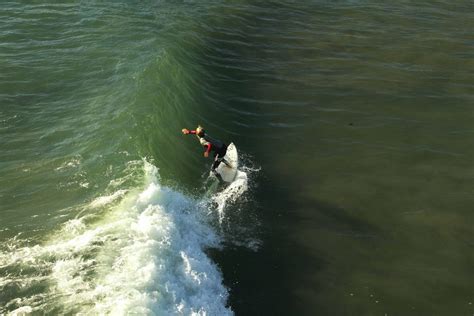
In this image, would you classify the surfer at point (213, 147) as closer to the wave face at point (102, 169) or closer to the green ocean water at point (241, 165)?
the wave face at point (102, 169)

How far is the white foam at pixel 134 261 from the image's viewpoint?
1246 cm

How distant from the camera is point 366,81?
24188 millimetres

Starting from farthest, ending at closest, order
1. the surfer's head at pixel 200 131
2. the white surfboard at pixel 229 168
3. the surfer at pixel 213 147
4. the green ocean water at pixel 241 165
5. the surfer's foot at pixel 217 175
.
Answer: the surfer's foot at pixel 217 175
the white surfboard at pixel 229 168
the surfer at pixel 213 147
the surfer's head at pixel 200 131
the green ocean water at pixel 241 165

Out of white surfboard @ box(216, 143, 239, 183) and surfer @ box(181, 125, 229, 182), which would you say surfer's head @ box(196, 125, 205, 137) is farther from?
white surfboard @ box(216, 143, 239, 183)

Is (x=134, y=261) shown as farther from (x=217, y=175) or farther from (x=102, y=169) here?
(x=217, y=175)

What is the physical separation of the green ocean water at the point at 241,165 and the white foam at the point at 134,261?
0.16 ft

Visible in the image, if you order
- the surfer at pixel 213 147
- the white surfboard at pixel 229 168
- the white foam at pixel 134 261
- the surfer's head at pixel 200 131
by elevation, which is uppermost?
the surfer's head at pixel 200 131

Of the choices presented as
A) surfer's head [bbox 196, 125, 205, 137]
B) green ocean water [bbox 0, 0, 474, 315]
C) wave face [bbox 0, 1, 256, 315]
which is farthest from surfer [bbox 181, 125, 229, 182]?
green ocean water [bbox 0, 0, 474, 315]

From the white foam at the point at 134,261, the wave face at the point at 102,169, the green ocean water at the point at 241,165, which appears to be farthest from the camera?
the green ocean water at the point at 241,165

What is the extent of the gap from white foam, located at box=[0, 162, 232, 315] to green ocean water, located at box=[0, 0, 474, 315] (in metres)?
0.05

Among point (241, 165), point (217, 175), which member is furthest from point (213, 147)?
point (241, 165)

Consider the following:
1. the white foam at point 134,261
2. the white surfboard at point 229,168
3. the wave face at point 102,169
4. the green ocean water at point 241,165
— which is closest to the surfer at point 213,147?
the white surfboard at point 229,168

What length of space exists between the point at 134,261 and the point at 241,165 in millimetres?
6178

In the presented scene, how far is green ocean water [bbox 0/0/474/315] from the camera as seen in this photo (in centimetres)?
1360
